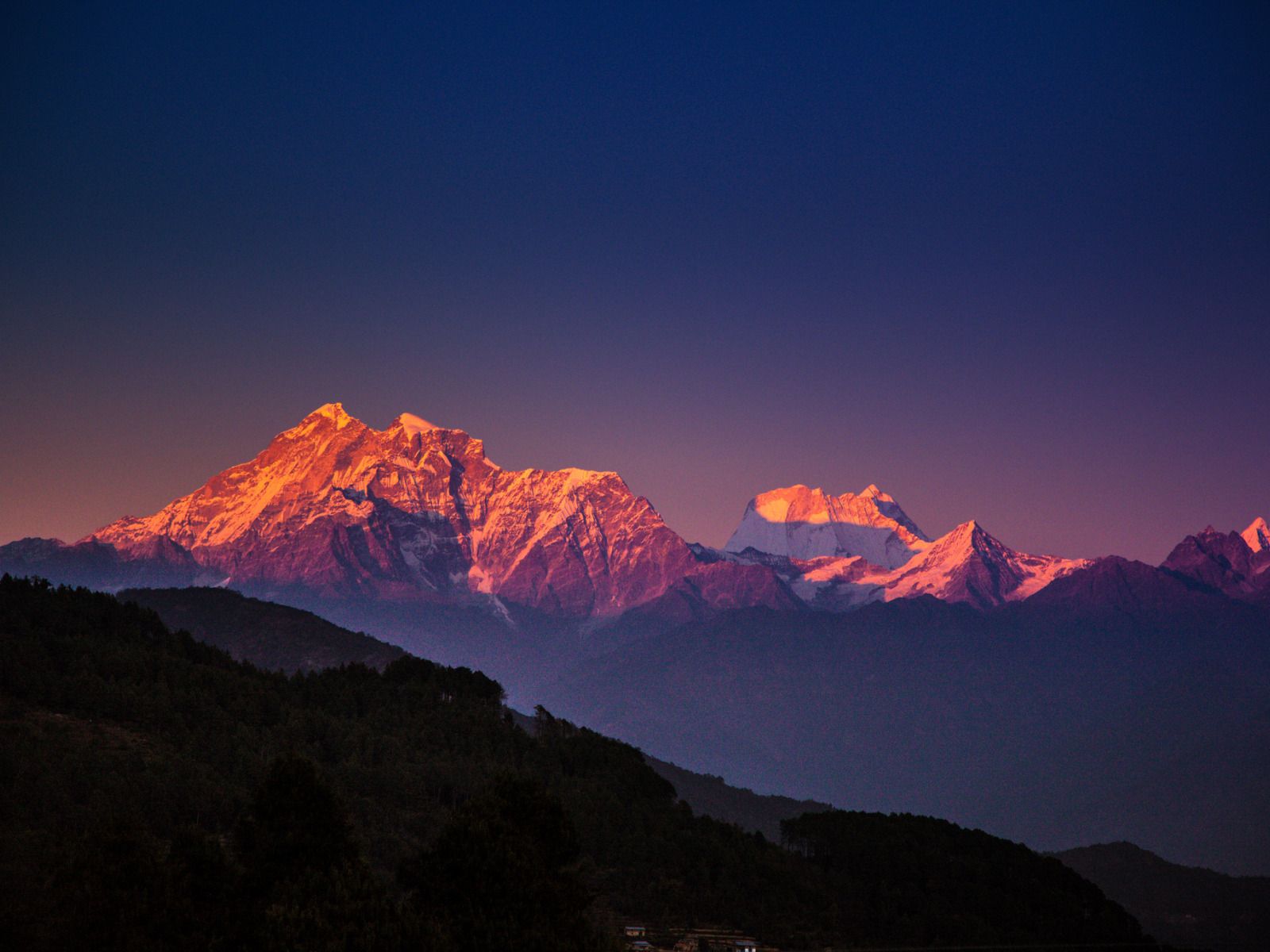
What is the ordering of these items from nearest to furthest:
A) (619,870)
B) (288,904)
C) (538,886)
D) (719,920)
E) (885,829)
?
(288,904)
(538,886)
(719,920)
(619,870)
(885,829)

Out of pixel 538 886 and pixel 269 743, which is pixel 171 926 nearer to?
pixel 538 886

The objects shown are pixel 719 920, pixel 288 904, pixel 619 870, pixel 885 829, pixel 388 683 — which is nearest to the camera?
pixel 288 904

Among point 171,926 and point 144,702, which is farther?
point 144,702

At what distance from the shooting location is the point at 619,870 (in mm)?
136250

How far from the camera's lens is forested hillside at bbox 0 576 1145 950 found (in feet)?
208

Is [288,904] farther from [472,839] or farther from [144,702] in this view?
[144,702]

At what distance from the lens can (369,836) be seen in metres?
121

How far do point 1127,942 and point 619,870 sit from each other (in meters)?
62.8

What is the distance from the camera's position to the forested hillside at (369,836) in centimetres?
6350

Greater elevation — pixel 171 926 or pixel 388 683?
pixel 388 683

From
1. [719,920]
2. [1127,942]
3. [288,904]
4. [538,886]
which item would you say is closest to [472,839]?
[538,886]

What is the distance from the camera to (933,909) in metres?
144

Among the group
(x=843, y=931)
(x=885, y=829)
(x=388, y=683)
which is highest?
(x=388, y=683)

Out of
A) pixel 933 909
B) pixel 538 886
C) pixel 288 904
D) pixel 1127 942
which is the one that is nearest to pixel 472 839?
pixel 538 886
